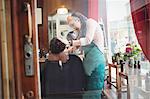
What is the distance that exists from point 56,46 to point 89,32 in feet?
0.84

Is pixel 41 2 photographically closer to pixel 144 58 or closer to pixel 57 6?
pixel 57 6

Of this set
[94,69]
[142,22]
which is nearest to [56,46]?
[94,69]

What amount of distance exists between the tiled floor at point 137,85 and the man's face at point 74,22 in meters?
0.46

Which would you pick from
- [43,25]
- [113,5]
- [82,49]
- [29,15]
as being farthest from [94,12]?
[29,15]

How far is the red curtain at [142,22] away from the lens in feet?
4.65

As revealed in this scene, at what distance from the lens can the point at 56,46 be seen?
51.1 inches

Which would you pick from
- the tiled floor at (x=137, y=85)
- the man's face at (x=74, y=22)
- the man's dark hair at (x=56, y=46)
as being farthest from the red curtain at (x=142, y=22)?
the man's dark hair at (x=56, y=46)

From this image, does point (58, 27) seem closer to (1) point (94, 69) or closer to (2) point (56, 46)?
(2) point (56, 46)

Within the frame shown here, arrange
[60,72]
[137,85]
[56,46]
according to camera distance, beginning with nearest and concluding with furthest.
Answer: [56,46], [60,72], [137,85]

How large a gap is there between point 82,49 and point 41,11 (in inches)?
14.4

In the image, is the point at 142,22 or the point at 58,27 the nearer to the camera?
the point at 58,27

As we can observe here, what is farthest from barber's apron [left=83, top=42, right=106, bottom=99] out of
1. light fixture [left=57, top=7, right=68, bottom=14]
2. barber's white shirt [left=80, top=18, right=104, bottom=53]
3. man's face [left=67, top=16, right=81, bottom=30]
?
light fixture [left=57, top=7, right=68, bottom=14]

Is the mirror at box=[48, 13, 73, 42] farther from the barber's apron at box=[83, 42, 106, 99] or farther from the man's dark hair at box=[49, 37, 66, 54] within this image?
the barber's apron at box=[83, 42, 106, 99]

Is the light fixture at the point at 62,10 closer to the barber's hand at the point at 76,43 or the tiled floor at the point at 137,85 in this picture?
the barber's hand at the point at 76,43
